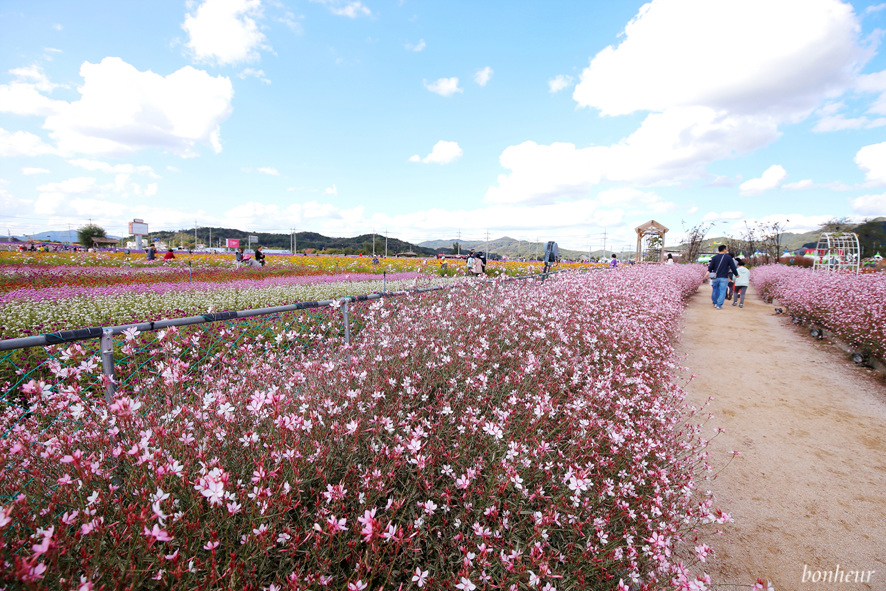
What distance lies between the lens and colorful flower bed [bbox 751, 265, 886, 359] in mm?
6527

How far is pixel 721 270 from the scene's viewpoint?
1187cm

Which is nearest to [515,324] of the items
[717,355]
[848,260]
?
[717,355]

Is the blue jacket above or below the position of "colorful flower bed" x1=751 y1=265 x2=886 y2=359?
above

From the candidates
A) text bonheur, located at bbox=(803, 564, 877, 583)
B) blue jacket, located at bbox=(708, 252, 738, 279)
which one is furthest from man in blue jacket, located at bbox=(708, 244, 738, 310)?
text bonheur, located at bbox=(803, 564, 877, 583)

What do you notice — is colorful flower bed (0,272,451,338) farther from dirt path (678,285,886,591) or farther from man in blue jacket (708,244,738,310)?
man in blue jacket (708,244,738,310)

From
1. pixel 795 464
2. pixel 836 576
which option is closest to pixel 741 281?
pixel 795 464

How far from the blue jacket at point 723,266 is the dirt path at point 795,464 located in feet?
15.4

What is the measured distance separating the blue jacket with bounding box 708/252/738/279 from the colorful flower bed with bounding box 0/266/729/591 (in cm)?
1097

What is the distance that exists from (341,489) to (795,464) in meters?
4.61

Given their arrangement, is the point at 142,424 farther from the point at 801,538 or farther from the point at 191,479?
the point at 801,538

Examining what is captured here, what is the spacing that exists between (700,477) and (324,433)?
333 cm

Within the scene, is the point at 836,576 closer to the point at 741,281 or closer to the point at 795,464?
the point at 795,464

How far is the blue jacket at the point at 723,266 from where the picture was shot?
11.6m

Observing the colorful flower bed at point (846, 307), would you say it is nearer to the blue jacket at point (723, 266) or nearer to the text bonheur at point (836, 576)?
Result: the blue jacket at point (723, 266)
